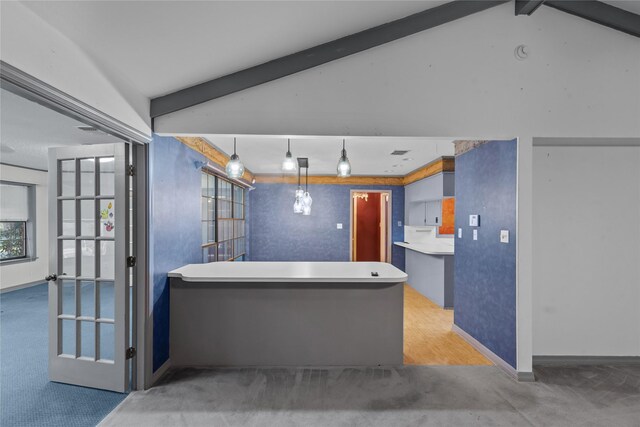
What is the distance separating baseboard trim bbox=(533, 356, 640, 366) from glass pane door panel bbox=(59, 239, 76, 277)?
4332mm

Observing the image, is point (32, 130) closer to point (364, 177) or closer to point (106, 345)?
point (106, 345)

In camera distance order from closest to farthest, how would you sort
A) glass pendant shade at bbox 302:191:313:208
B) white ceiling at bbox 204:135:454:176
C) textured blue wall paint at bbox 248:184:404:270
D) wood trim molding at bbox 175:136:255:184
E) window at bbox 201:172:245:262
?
wood trim molding at bbox 175:136:255:184, window at bbox 201:172:245:262, white ceiling at bbox 204:135:454:176, glass pendant shade at bbox 302:191:313:208, textured blue wall paint at bbox 248:184:404:270

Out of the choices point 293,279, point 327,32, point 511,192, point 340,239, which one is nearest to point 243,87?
point 327,32

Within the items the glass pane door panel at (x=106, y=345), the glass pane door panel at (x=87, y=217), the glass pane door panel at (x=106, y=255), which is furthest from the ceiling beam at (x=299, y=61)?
the glass pane door panel at (x=106, y=345)

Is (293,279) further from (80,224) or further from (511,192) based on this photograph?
(511,192)

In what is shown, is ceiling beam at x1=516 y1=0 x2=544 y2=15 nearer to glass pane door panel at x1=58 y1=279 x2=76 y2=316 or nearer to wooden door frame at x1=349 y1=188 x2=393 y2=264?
glass pane door panel at x1=58 y1=279 x2=76 y2=316

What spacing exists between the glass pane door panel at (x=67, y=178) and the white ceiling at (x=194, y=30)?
899 mm

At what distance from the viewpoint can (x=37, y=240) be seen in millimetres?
5961

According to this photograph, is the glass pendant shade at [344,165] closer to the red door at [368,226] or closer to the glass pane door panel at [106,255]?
the glass pane door panel at [106,255]

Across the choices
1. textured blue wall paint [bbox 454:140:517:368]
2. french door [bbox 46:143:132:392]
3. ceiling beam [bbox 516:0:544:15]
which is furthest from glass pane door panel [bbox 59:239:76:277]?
ceiling beam [bbox 516:0:544:15]

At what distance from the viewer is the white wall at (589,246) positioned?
9.39ft

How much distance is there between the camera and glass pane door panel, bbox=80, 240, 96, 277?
2.44m

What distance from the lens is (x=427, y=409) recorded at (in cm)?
221

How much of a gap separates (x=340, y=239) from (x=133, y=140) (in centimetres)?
552
